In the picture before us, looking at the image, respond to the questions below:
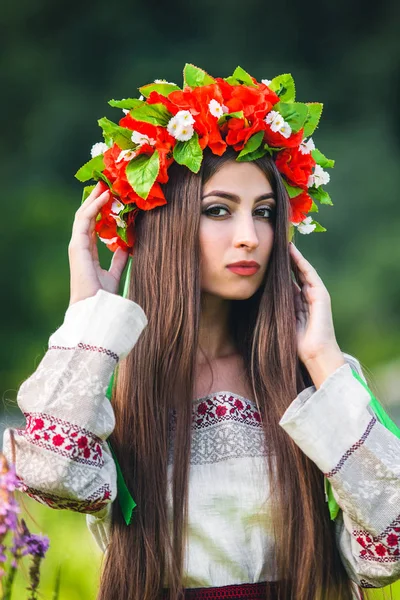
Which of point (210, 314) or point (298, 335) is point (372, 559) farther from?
point (210, 314)

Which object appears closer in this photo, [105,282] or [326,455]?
[326,455]

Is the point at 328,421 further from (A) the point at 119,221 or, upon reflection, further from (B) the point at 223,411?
(A) the point at 119,221

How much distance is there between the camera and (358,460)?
173 centimetres

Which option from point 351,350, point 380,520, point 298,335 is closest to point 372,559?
point 380,520

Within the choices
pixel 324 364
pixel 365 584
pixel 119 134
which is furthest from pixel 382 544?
pixel 119 134

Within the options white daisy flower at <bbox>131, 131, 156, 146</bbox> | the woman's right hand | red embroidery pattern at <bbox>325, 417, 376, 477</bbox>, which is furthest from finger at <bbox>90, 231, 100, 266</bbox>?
red embroidery pattern at <bbox>325, 417, 376, 477</bbox>

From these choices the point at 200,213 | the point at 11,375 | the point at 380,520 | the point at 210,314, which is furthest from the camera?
the point at 11,375

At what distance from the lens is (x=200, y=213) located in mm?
1966

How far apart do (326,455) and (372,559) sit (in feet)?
0.74

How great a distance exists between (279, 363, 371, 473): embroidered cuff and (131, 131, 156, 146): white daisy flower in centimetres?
66

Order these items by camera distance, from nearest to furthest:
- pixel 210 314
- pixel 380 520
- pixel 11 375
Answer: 1. pixel 380 520
2. pixel 210 314
3. pixel 11 375

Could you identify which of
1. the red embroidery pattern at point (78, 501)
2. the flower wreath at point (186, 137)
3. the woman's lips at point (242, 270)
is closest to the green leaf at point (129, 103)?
the flower wreath at point (186, 137)

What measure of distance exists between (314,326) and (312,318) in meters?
0.03

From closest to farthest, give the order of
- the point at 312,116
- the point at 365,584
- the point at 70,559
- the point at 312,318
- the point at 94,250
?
the point at 365,584
the point at 312,318
the point at 94,250
the point at 312,116
the point at 70,559
